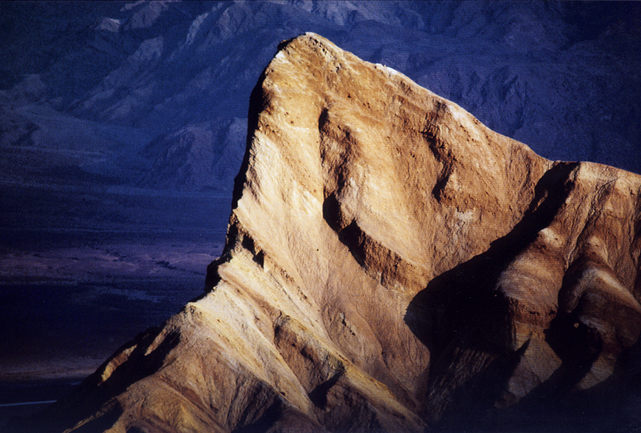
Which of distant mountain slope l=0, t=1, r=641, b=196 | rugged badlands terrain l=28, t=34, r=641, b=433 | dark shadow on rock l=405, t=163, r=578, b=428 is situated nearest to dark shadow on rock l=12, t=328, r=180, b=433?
rugged badlands terrain l=28, t=34, r=641, b=433

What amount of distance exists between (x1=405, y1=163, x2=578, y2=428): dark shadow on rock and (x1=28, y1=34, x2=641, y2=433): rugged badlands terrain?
4cm

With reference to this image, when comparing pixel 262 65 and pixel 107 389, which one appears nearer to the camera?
pixel 107 389

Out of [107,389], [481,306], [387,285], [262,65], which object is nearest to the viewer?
[107,389]

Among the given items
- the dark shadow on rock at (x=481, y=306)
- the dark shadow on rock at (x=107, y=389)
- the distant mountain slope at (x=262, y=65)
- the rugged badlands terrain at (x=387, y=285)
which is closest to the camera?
the dark shadow on rock at (x=107, y=389)

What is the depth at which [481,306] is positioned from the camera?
47.4ft

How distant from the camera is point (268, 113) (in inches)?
580

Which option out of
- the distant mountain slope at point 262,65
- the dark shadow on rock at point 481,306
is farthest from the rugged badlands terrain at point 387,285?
the distant mountain slope at point 262,65

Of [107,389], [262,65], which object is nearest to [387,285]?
[107,389]

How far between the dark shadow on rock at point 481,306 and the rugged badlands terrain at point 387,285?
36 millimetres

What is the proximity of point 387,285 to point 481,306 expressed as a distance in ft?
6.55

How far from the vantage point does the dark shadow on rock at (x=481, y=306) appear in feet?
45.4

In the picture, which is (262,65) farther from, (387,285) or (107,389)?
(107,389)

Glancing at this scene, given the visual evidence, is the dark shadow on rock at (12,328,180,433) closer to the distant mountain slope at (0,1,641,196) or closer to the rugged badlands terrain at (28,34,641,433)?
the rugged badlands terrain at (28,34,641,433)

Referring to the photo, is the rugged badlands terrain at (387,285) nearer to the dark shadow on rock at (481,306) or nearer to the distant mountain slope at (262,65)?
the dark shadow on rock at (481,306)
